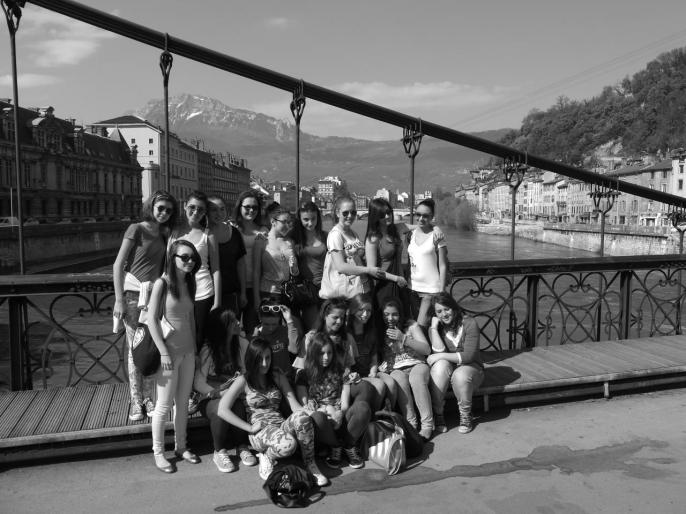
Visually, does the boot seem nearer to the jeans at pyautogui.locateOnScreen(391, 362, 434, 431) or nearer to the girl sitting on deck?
the girl sitting on deck

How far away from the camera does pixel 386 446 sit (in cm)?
357

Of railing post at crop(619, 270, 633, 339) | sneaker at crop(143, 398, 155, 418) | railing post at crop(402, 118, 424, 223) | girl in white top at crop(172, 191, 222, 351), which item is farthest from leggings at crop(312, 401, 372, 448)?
railing post at crop(619, 270, 633, 339)

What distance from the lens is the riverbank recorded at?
167 ft

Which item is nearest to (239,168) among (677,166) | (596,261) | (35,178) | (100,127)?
(100,127)

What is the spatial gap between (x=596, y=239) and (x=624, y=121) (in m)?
Result: 54.3

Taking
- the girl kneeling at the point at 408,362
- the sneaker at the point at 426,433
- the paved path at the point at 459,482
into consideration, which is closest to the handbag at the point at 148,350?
the paved path at the point at 459,482

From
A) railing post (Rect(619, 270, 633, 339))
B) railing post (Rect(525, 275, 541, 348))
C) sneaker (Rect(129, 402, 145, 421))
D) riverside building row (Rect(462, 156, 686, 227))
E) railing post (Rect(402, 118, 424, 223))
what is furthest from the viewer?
riverside building row (Rect(462, 156, 686, 227))

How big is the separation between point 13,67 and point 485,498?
158 inches

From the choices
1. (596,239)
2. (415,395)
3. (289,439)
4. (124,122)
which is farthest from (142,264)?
(124,122)

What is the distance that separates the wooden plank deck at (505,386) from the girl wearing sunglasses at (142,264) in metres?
0.19

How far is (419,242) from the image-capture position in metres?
4.54

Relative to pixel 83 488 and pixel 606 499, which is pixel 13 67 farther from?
pixel 606 499

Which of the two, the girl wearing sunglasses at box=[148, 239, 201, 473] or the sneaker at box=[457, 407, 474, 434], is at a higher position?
the girl wearing sunglasses at box=[148, 239, 201, 473]

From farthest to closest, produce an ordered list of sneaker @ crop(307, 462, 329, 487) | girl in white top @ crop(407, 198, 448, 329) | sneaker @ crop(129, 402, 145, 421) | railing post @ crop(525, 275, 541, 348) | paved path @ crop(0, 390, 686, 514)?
railing post @ crop(525, 275, 541, 348), girl in white top @ crop(407, 198, 448, 329), sneaker @ crop(129, 402, 145, 421), sneaker @ crop(307, 462, 329, 487), paved path @ crop(0, 390, 686, 514)
